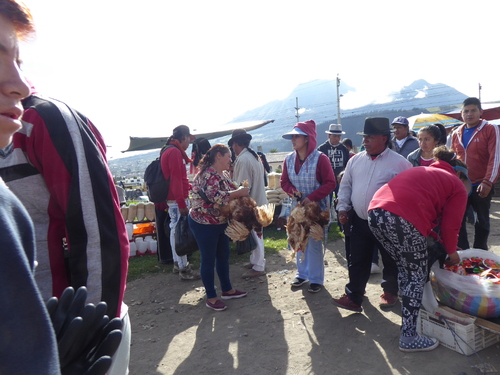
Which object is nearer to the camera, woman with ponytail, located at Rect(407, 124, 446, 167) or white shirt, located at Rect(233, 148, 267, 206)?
woman with ponytail, located at Rect(407, 124, 446, 167)

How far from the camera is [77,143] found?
1.32 m

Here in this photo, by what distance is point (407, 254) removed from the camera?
9.98 feet

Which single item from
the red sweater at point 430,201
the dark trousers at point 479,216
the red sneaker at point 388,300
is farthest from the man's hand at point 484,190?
the red sweater at point 430,201

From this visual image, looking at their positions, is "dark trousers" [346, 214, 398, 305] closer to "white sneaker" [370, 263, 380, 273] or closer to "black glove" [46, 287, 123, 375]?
"white sneaker" [370, 263, 380, 273]

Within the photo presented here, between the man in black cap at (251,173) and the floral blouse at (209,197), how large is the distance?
1222 millimetres

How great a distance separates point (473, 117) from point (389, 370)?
385cm

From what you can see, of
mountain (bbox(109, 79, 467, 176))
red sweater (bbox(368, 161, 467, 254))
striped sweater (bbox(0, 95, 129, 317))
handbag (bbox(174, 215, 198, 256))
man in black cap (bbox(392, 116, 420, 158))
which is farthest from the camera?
mountain (bbox(109, 79, 467, 176))

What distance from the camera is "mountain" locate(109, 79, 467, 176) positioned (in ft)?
252

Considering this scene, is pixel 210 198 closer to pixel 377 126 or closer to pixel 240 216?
pixel 240 216

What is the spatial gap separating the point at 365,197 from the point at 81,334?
3.29 metres

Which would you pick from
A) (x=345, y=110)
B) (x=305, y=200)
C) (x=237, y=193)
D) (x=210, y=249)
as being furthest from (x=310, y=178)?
(x=345, y=110)

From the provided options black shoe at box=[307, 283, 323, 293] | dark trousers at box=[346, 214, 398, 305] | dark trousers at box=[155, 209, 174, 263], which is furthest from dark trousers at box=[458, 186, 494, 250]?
dark trousers at box=[155, 209, 174, 263]

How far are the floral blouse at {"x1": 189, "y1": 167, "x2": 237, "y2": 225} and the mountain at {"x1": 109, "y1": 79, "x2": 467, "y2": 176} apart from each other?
52.1 metres

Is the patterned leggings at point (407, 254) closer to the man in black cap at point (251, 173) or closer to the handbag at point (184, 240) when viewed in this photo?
the man in black cap at point (251, 173)
